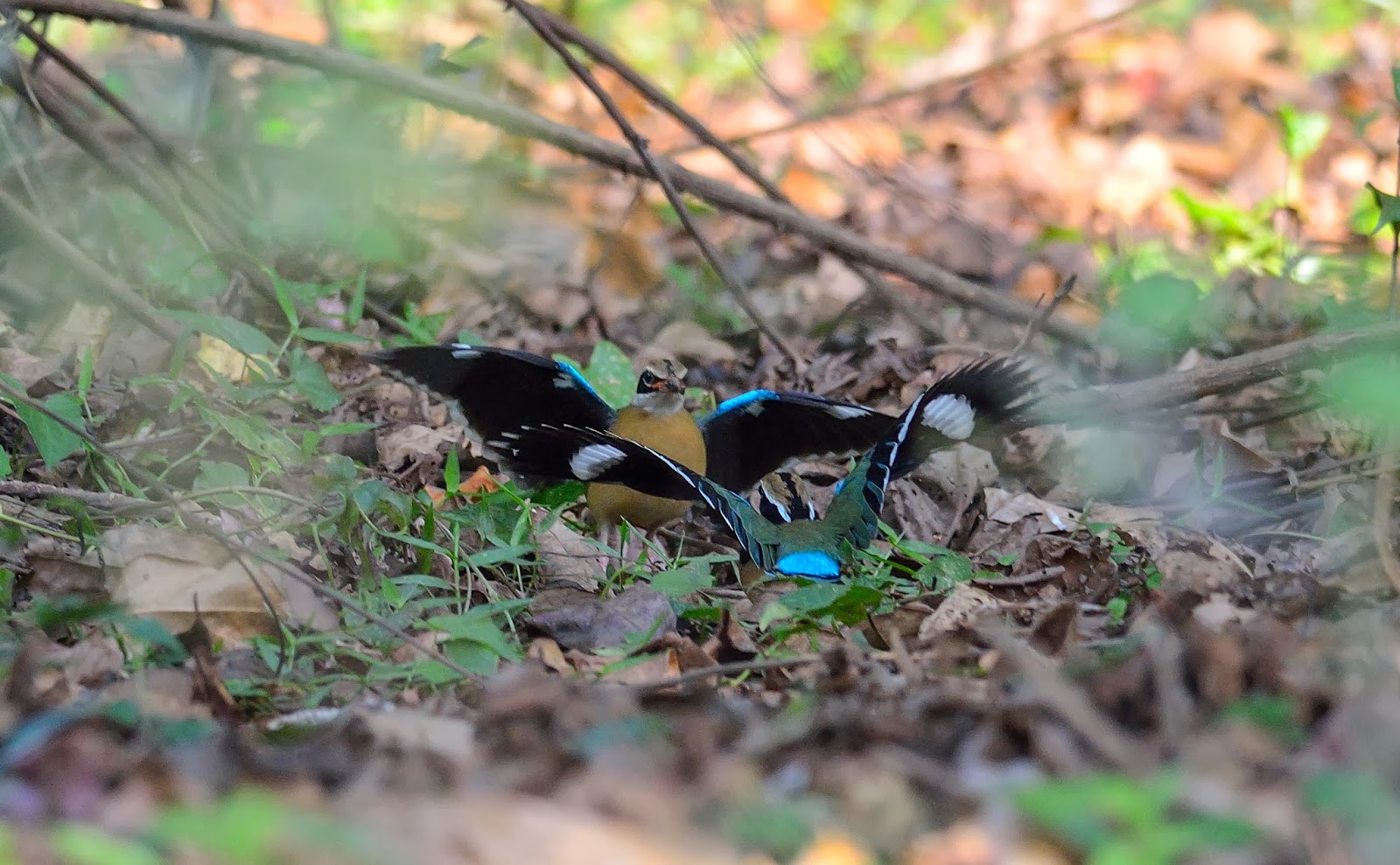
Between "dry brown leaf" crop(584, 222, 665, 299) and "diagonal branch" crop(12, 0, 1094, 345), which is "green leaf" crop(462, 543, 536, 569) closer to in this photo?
"diagonal branch" crop(12, 0, 1094, 345)

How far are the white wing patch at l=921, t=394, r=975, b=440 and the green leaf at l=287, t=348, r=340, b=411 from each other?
1.62m

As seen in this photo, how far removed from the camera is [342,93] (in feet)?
19.9

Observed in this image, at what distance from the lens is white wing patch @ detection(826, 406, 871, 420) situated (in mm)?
4176

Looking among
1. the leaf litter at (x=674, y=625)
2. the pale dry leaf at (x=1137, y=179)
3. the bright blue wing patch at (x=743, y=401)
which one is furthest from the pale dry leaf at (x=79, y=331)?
the pale dry leaf at (x=1137, y=179)

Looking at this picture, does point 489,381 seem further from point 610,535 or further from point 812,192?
point 812,192

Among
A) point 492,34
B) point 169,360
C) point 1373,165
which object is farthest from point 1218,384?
point 492,34

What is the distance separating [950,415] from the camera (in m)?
3.89

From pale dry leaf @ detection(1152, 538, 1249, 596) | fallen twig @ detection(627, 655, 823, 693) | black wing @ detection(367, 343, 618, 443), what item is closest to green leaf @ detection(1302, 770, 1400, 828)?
fallen twig @ detection(627, 655, 823, 693)

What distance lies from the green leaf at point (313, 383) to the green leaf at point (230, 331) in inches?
3.3

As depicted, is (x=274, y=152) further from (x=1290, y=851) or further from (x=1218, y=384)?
(x=1290, y=851)

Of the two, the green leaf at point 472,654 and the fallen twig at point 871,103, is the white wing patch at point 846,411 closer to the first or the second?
the fallen twig at point 871,103

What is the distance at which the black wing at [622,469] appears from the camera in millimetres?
3711

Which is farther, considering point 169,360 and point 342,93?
point 342,93

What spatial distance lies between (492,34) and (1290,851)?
8626mm
